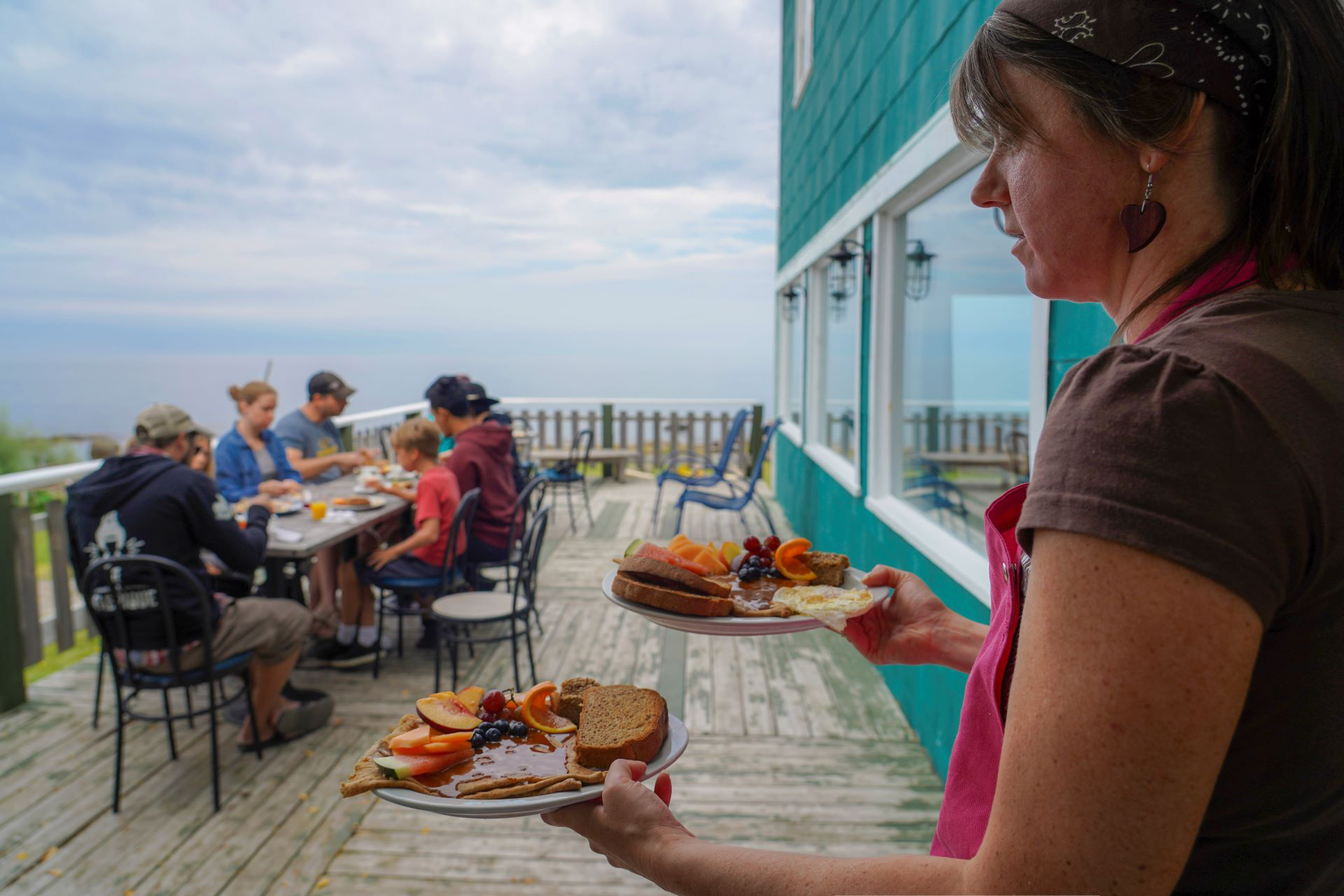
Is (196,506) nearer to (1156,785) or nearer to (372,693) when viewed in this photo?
(372,693)

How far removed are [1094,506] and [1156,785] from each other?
0.57 ft

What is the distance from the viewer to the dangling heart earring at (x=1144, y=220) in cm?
59

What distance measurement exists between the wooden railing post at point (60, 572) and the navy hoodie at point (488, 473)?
2.07m

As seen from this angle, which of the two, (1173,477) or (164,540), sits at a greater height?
(1173,477)

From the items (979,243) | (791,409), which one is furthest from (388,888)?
(791,409)

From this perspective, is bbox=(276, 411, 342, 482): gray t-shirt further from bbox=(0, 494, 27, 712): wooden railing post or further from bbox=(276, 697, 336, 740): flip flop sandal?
bbox=(276, 697, 336, 740): flip flop sandal

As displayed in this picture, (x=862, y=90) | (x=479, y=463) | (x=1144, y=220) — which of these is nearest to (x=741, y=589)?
(x=1144, y=220)

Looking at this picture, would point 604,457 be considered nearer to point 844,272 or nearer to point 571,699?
point 844,272

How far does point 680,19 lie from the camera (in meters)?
21.3

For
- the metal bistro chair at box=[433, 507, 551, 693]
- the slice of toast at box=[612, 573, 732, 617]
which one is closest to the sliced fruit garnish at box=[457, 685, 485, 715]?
the slice of toast at box=[612, 573, 732, 617]

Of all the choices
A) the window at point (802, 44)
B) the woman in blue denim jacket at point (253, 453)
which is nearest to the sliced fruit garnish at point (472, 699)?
the woman in blue denim jacket at point (253, 453)

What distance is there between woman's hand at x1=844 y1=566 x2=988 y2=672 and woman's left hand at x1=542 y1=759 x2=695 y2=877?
0.53m

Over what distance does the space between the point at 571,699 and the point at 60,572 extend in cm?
448

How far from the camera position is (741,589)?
1559 millimetres
